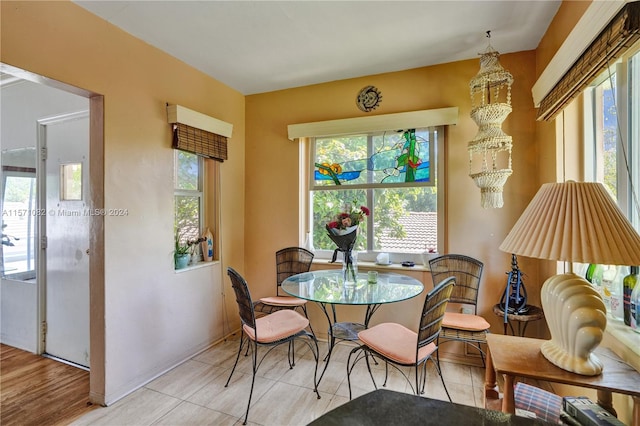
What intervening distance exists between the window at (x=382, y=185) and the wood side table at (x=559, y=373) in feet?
5.11

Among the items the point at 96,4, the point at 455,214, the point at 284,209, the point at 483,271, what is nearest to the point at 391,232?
the point at 455,214

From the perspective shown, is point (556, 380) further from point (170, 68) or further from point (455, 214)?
point (170, 68)

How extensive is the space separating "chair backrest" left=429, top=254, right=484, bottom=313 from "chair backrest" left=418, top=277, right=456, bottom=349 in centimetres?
83

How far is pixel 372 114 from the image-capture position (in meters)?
3.00

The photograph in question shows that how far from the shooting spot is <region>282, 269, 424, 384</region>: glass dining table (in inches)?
78.0

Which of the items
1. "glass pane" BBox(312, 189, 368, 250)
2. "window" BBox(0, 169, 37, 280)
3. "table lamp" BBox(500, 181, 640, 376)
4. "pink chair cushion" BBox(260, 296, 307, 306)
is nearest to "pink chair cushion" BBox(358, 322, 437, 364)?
"table lamp" BBox(500, 181, 640, 376)

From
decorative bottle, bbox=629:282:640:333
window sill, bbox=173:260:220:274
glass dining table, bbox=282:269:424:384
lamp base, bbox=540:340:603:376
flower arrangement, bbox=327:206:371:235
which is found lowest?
lamp base, bbox=540:340:603:376

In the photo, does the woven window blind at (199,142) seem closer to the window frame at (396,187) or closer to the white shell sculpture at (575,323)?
the window frame at (396,187)

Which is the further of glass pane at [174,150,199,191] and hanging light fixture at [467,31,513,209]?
glass pane at [174,150,199,191]

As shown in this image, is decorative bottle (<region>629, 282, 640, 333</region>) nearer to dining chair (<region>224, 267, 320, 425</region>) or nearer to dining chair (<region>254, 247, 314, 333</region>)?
dining chair (<region>224, 267, 320, 425</region>)

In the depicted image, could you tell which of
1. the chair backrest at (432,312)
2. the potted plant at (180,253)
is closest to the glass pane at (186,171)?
the potted plant at (180,253)

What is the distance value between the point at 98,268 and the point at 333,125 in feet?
7.69

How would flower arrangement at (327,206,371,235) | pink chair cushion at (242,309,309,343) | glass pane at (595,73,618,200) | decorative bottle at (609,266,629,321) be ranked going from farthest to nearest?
flower arrangement at (327,206,371,235) < pink chair cushion at (242,309,309,343) < glass pane at (595,73,618,200) < decorative bottle at (609,266,629,321)

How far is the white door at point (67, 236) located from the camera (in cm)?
256
